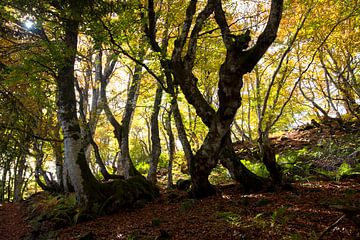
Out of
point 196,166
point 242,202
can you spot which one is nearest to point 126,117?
point 196,166

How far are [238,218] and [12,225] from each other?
786cm

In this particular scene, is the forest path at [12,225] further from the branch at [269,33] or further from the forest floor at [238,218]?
the branch at [269,33]

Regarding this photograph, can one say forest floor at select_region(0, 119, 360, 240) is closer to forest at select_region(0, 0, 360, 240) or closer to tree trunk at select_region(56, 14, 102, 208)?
forest at select_region(0, 0, 360, 240)

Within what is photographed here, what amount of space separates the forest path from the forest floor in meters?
0.04

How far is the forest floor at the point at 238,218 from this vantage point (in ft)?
14.1

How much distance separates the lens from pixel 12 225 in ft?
29.4

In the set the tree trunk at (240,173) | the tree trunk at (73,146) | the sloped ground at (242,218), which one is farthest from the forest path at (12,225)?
the tree trunk at (240,173)

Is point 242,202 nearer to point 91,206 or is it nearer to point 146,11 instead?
point 91,206

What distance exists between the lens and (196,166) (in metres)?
6.75

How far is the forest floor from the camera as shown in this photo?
14.1 feet

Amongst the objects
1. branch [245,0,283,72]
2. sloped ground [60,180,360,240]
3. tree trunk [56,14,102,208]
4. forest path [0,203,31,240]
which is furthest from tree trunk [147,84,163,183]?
branch [245,0,283,72]

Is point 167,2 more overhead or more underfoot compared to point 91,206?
more overhead

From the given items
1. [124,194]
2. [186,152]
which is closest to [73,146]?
Answer: [124,194]

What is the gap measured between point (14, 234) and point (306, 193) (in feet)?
26.5
